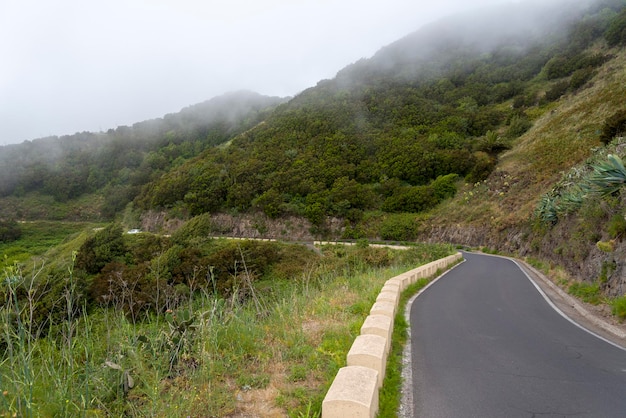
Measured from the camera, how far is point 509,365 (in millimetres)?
5117

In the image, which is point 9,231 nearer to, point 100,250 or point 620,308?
point 100,250

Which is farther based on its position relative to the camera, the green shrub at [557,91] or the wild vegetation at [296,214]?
the green shrub at [557,91]

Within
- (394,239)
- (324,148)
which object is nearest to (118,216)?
(324,148)

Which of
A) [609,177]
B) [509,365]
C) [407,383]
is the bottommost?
[509,365]

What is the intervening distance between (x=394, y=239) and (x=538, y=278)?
2680 centimetres

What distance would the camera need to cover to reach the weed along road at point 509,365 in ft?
12.9

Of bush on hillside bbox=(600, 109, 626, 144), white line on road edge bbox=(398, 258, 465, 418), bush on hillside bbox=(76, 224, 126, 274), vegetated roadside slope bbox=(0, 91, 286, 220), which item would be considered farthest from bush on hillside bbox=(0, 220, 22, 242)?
bush on hillside bbox=(600, 109, 626, 144)

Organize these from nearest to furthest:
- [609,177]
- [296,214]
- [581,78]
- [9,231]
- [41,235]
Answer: [609,177]
[296,214]
[581,78]
[9,231]
[41,235]

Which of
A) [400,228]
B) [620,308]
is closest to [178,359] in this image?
[620,308]

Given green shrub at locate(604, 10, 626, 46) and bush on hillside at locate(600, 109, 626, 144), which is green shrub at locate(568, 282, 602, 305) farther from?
green shrub at locate(604, 10, 626, 46)

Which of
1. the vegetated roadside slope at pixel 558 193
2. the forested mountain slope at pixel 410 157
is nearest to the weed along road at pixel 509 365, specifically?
the vegetated roadside slope at pixel 558 193

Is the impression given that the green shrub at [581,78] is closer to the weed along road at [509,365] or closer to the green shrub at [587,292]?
the green shrub at [587,292]

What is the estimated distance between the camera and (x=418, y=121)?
213 ft

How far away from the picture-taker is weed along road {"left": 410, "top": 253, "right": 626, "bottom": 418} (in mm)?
3932
